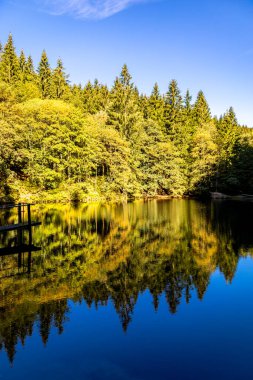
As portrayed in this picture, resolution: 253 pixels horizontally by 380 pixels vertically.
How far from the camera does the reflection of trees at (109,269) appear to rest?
32.7ft

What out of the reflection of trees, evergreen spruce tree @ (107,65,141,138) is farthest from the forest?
the reflection of trees

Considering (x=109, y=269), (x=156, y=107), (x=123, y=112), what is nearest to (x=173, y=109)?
(x=156, y=107)

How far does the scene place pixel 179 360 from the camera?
7512 millimetres

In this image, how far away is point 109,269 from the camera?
14.4 metres

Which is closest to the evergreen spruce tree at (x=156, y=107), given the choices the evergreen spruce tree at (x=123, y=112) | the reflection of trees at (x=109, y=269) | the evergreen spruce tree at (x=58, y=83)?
the evergreen spruce tree at (x=123, y=112)

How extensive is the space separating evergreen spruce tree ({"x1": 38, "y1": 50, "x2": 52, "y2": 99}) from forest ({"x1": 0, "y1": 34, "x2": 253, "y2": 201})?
234 mm

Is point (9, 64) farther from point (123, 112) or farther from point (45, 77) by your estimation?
point (123, 112)

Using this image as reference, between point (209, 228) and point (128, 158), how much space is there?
110ft

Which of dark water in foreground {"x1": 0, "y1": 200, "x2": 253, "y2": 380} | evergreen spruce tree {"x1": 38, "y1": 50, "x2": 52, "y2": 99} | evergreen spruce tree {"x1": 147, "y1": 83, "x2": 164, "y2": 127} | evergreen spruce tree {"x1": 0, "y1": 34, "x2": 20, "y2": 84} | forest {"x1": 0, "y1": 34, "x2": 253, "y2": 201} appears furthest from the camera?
evergreen spruce tree {"x1": 147, "y1": 83, "x2": 164, "y2": 127}

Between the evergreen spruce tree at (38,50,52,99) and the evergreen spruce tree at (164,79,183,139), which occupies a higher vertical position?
the evergreen spruce tree at (38,50,52,99)

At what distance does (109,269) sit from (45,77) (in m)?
69.6

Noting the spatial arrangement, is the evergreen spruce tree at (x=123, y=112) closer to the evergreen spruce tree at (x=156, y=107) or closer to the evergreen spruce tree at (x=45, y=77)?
the evergreen spruce tree at (x=156, y=107)

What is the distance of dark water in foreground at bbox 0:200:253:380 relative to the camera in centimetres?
734

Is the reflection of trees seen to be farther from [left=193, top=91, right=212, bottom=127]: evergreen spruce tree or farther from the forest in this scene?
[left=193, top=91, right=212, bottom=127]: evergreen spruce tree
